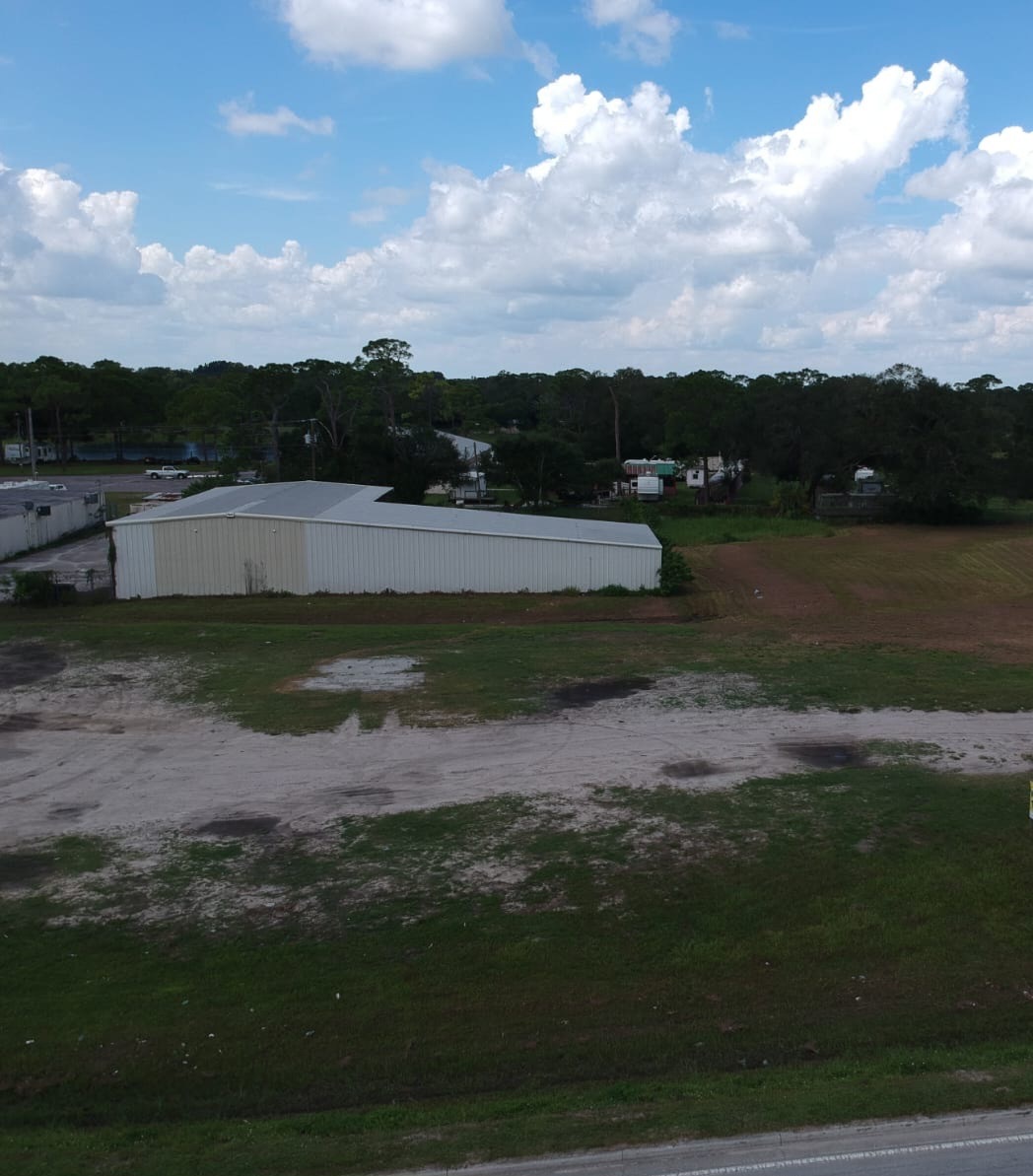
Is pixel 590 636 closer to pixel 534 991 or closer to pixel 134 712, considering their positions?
pixel 134 712

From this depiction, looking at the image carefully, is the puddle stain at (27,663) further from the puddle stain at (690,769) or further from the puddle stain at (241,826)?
the puddle stain at (690,769)

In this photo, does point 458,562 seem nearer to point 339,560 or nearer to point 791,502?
point 339,560

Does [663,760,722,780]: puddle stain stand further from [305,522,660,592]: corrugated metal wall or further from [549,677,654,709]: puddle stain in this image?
[305,522,660,592]: corrugated metal wall

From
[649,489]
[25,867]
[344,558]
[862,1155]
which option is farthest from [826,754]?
[649,489]

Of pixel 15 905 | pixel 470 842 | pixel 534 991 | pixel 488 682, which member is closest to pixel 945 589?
pixel 488 682

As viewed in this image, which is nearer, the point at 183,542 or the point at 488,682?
the point at 488,682

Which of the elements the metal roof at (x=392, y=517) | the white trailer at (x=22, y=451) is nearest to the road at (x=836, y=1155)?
the metal roof at (x=392, y=517)

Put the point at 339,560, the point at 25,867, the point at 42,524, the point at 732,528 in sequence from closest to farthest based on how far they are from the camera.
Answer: the point at 25,867 < the point at 339,560 < the point at 42,524 < the point at 732,528
